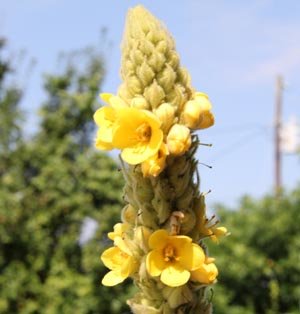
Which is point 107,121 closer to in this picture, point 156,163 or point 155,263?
point 156,163

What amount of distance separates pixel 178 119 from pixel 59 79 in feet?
28.8

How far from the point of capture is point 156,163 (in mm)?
1473

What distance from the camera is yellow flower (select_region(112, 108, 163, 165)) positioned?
150 cm

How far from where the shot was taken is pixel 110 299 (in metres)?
9.30

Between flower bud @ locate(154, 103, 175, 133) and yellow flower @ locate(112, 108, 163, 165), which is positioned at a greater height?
flower bud @ locate(154, 103, 175, 133)

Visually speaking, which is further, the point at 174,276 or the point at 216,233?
the point at 216,233

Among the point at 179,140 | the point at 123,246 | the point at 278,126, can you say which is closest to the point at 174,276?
the point at 123,246

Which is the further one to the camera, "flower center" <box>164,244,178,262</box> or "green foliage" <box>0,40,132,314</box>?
"green foliage" <box>0,40,132,314</box>

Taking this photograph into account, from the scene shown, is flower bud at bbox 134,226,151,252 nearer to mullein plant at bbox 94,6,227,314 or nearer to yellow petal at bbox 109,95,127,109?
mullein plant at bbox 94,6,227,314

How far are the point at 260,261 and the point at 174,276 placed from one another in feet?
28.9

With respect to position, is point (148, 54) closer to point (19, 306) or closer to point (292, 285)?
point (19, 306)

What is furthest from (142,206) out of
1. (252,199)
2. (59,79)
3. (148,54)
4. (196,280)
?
(252,199)

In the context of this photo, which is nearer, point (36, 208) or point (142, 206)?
point (142, 206)

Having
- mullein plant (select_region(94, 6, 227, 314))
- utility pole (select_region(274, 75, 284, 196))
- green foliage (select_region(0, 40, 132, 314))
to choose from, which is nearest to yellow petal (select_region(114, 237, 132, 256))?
mullein plant (select_region(94, 6, 227, 314))
